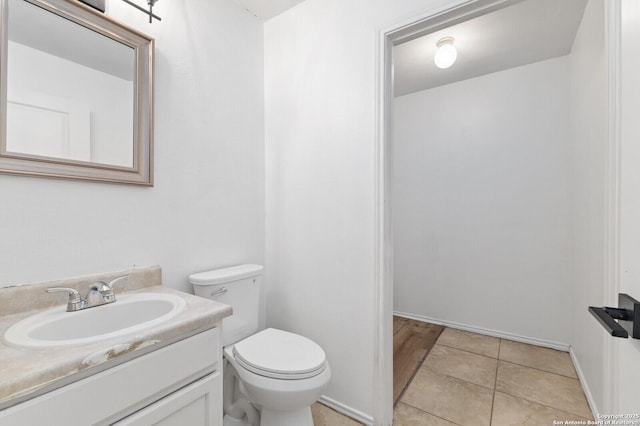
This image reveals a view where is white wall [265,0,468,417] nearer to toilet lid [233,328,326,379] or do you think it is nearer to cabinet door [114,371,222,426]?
toilet lid [233,328,326,379]

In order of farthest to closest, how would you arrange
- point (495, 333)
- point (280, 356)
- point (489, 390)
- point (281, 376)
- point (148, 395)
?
point (495, 333) → point (489, 390) → point (280, 356) → point (281, 376) → point (148, 395)

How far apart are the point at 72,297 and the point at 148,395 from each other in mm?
498

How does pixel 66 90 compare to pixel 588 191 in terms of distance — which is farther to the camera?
pixel 588 191

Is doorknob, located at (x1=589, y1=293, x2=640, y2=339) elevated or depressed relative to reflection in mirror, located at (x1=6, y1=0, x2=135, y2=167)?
depressed

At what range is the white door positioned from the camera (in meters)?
0.58

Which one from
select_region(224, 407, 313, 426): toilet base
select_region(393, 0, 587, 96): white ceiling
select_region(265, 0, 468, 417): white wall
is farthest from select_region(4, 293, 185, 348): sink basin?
select_region(393, 0, 587, 96): white ceiling

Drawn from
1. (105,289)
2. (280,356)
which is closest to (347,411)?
(280,356)

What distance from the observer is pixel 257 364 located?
1.20 metres

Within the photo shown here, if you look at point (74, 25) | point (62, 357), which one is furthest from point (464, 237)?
point (74, 25)

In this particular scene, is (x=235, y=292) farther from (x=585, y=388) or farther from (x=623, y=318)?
(x=585, y=388)

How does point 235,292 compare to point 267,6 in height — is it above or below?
below

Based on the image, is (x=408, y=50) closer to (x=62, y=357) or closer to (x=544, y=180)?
(x=544, y=180)

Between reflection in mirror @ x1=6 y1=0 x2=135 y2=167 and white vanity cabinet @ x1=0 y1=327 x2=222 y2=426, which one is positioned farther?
reflection in mirror @ x1=6 y1=0 x2=135 y2=167

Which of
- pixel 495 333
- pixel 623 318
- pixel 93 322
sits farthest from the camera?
pixel 495 333
